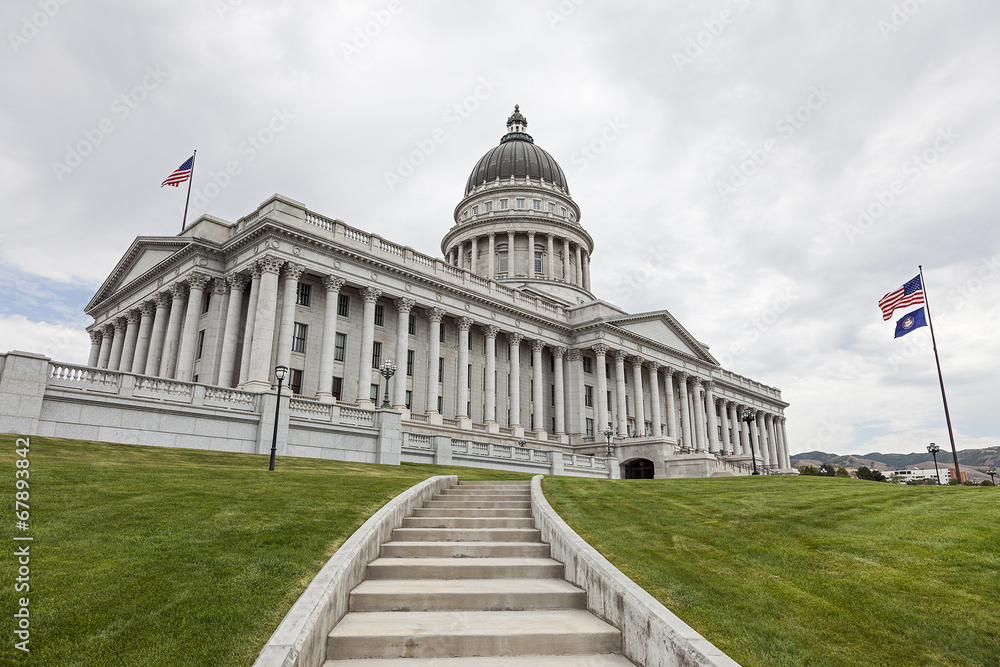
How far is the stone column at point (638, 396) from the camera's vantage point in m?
64.7

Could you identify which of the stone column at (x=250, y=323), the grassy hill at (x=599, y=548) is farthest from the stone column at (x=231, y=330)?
the grassy hill at (x=599, y=548)

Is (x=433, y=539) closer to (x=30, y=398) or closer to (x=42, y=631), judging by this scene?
(x=42, y=631)

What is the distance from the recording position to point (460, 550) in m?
10.5

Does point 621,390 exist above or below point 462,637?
above

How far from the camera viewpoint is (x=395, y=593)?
809 cm

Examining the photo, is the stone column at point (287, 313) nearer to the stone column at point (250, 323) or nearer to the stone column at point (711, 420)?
the stone column at point (250, 323)

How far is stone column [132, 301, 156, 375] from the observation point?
4889cm

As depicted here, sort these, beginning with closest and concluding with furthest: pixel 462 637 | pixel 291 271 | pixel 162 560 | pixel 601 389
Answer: pixel 462 637
pixel 162 560
pixel 291 271
pixel 601 389

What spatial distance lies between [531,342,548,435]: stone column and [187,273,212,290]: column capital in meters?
30.2

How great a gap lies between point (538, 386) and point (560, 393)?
4.06m

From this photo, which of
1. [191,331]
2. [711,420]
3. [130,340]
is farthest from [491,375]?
[711,420]

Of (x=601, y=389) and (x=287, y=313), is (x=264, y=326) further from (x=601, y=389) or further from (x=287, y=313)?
A: (x=601, y=389)

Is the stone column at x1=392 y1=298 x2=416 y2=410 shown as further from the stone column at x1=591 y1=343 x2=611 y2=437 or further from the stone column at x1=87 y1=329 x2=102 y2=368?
the stone column at x1=87 y1=329 x2=102 y2=368

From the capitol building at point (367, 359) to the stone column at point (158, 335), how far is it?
0.16 m
